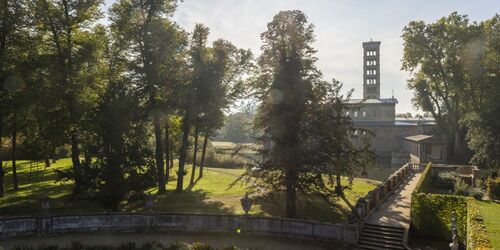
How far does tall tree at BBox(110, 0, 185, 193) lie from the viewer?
1089 inches

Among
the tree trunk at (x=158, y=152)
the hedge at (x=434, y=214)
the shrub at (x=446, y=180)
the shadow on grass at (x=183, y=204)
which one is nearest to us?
the hedge at (x=434, y=214)

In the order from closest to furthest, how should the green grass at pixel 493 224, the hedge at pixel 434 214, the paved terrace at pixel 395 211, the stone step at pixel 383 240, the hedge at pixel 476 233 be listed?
the hedge at pixel 476 233, the green grass at pixel 493 224, the stone step at pixel 383 240, the hedge at pixel 434 214, the paved terrace at pixel 395 211

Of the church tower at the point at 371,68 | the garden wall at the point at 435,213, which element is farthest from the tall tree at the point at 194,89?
the church tower at the point at 371,68

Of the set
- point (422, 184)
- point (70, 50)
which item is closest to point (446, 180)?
point (422, 184)

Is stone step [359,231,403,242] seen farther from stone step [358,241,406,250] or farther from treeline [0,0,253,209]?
treeline [0,0,253,209]

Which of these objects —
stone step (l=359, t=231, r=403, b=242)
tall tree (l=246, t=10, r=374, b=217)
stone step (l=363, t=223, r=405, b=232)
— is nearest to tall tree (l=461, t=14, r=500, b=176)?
stone step (l=363, t=223, r=405, b=232)

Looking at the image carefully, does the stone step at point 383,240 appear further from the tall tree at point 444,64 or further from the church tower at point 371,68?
the church tower at point 371,68

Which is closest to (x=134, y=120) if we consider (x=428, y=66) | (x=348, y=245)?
(x=348, y=245)

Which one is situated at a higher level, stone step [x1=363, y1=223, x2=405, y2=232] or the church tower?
the church tower

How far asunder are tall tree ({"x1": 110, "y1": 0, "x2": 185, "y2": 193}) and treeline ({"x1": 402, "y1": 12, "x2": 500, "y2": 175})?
105ft

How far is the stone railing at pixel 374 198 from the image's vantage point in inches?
856

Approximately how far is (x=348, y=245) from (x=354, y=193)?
13674 mm

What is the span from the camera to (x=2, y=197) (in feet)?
88.0

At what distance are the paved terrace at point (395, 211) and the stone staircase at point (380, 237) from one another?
2.02 feet
